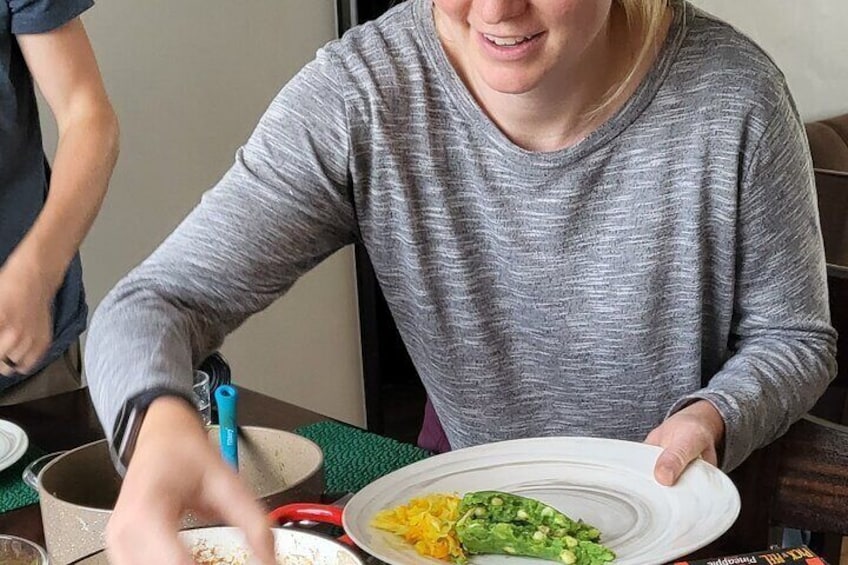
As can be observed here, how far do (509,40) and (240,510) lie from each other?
0.47 meters

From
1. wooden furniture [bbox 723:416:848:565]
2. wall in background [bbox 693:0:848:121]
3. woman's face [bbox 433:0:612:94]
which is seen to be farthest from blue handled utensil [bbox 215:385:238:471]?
wall in background [bbox 693:0:848:121]

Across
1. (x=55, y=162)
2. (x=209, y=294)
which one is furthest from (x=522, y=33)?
(x=55, y=162)

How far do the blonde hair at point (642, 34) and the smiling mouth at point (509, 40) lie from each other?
0.45ft

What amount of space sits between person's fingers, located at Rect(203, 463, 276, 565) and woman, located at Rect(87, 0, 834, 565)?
0.90 ft

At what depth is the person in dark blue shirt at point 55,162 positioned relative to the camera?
1.28 meters

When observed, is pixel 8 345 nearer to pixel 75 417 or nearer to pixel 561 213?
pixel 75 417

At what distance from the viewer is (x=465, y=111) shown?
A: 106cm

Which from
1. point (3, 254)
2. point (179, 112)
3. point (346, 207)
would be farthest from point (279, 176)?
point (179, 112)

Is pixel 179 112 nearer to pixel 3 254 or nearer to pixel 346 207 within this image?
pixel 3 254

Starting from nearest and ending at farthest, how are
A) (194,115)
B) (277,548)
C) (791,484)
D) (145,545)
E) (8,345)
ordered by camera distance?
(145,545) → (277,548) → (791,484) → (8,345) → (194,115)

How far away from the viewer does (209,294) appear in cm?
94

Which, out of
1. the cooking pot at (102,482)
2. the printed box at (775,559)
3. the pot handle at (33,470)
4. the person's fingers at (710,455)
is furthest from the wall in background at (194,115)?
the printed box at (775,559)

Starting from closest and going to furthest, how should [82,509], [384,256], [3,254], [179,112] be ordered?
[82,509] → [384,256] → [3,254] → [179,112]

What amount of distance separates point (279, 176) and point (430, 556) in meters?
0.39
